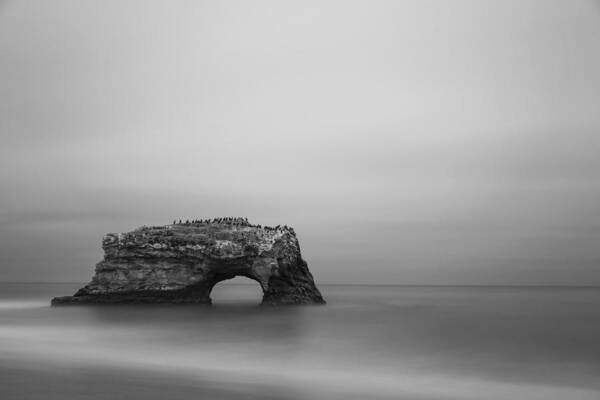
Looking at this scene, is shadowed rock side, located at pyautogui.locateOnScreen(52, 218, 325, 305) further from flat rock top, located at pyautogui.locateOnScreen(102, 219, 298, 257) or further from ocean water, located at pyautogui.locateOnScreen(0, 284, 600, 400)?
ocean water, located at pyautogui.locateOnScreen(0, 284, 600, 400)

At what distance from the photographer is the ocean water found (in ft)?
45.0

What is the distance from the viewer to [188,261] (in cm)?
3825

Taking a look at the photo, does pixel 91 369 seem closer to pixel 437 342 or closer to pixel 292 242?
pixel 437 342

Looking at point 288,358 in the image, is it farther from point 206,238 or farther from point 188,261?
point 188,261

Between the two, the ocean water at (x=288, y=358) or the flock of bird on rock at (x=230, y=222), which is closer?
the ocean water at (x=288, y=358)

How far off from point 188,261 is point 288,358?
816 inches

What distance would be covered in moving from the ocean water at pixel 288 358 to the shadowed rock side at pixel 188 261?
6.13 m

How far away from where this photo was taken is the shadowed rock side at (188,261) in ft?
123

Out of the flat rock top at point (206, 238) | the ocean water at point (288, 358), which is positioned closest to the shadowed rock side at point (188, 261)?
the flat rock top at point (206, 238)

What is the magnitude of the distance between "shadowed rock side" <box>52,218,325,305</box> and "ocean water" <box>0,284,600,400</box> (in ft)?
20.1

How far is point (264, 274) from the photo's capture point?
124 feet

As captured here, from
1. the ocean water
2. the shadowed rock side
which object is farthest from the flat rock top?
the ocean water

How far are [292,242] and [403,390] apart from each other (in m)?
25.6

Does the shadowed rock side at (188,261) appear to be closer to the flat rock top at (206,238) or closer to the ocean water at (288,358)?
the flat rock top at (206,238)
